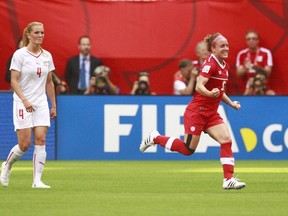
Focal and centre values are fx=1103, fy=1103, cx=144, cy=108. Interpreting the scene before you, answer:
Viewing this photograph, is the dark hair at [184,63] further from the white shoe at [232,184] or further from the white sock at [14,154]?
the white shoe at [232,184]

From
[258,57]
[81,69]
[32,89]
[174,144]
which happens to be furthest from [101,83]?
[32,89]

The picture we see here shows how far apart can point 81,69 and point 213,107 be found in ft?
29.8

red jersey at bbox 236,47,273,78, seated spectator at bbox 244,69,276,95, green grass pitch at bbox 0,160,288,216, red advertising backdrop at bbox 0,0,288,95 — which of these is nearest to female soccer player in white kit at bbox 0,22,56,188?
green grass pitch at bbox 0,160,288,216

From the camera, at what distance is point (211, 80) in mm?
14633

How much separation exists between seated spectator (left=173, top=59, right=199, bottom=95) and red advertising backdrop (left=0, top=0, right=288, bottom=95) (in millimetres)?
807

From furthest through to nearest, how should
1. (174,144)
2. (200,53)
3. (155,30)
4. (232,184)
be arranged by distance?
(155,30) → (200,53) → (174,144) → (232,184)

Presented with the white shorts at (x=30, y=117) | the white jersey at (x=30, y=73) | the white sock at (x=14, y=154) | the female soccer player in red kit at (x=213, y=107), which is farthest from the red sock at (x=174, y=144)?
the white sock at (x=14, y=154)

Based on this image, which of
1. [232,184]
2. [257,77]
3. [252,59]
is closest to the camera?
[232,184]

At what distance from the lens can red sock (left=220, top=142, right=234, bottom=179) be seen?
1437 cm

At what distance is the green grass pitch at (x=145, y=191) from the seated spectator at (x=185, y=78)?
2809 millimetres

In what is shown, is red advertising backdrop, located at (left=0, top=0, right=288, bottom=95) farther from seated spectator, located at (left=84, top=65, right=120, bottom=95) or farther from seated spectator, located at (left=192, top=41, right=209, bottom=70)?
seated spectator, located at (left=84, top=65, right=120, bottom=95)

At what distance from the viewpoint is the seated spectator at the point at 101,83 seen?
23109 mm

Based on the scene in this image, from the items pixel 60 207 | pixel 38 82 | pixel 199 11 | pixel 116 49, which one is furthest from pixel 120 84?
pixel 60 207

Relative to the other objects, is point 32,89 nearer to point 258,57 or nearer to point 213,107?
point 213,107
